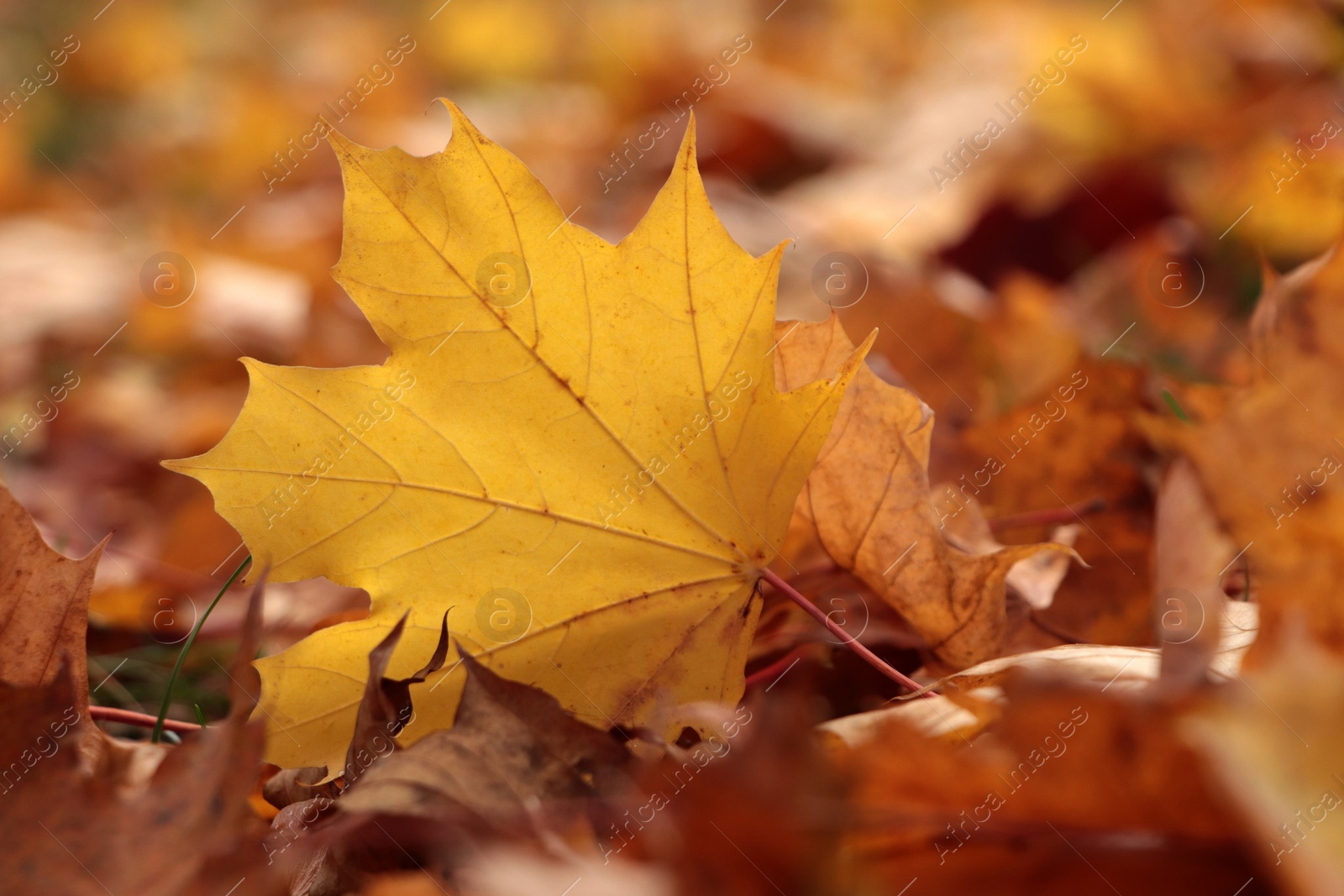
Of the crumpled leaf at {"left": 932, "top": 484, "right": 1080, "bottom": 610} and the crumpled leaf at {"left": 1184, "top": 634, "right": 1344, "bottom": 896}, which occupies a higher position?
the crumpled leaf at {"left": 1184, "top": 634, "right": 1344, "bottom": 896}

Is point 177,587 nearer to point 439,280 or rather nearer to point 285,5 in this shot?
point 439,280

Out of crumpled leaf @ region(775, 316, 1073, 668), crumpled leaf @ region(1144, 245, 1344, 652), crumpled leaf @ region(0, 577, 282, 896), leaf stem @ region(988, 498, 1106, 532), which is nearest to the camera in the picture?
crumpled leaf @ region(0, 577, 282, 896)

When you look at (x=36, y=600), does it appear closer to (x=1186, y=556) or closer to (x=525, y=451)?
(x=525, y=451)

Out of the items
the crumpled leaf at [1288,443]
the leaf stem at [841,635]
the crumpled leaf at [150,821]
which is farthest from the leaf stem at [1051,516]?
the crumpled leaf at [150,821]

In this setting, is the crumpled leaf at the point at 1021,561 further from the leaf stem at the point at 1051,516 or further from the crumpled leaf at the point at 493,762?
the crumpled leaf at the point at 493,762

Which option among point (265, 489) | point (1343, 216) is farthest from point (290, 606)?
point (1343, 216)

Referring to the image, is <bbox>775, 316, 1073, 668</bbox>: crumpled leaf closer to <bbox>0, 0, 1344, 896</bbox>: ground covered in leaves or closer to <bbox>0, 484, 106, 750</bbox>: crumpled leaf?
<bbox>0, 0, 1344, 896</bbox>: ground covered in leaves

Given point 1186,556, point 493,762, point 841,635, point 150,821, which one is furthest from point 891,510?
point 150,821

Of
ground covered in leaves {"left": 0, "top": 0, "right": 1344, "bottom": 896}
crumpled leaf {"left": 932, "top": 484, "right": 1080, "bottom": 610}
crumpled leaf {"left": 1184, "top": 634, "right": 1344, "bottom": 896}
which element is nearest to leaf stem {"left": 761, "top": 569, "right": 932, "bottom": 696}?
ground covered in leaves {"left": 0, "top": 0, "right": 1344, "bottom": 896}
